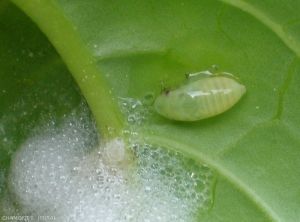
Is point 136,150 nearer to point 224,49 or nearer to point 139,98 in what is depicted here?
point 139,98

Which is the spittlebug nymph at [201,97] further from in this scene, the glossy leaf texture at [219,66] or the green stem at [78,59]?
the green stem at [78,59]

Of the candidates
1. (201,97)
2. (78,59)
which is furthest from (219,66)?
(78,59)

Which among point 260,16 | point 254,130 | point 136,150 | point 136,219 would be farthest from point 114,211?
point 260,16

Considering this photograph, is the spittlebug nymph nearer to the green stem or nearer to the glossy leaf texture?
the glossy leaf texture

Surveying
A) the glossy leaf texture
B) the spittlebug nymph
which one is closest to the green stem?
the glossy leaf texture

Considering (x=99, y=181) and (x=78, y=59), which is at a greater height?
(x=78, y=59)

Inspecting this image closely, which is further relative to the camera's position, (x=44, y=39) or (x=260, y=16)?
(x=44, y=39)

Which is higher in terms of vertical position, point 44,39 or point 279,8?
point 279,8

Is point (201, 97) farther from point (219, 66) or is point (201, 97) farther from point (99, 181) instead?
point (99, 181)
